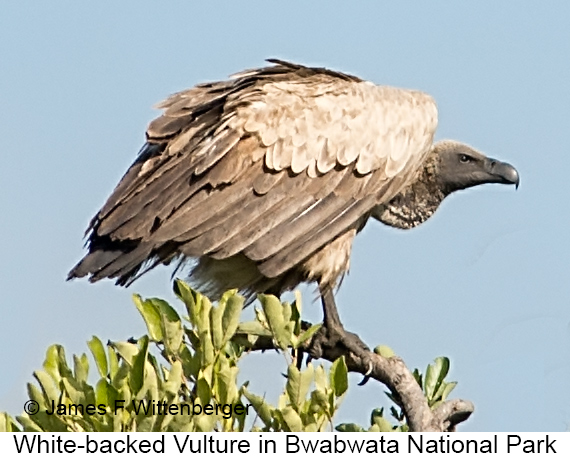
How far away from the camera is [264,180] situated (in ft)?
25.1

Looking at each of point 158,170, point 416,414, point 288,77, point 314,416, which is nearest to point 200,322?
point 314,416

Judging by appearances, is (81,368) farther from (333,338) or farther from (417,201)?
(417,201)

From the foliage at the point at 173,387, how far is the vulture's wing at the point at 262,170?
1.42 metres

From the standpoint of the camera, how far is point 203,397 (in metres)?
5.36

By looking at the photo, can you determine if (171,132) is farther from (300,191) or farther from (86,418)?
(86,418)

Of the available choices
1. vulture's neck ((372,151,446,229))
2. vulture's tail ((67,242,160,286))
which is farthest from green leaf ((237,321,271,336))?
vulture's neck ((372,151,446,229))

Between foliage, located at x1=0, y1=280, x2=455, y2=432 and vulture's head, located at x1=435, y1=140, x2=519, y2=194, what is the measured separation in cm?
358

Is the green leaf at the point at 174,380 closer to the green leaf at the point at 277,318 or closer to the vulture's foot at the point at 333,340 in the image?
the green leaf at the point at 277,318

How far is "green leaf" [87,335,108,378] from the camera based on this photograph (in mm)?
5363

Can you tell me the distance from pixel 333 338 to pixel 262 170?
110 centimetres

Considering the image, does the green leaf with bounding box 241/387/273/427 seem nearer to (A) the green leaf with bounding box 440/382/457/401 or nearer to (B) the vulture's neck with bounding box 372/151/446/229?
(A) the green leaf with bounding box 440/382/457/401

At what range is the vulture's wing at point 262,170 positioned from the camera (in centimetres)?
723

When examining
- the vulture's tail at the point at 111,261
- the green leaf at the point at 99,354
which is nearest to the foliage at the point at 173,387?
the green leaf at the point at 99,354
